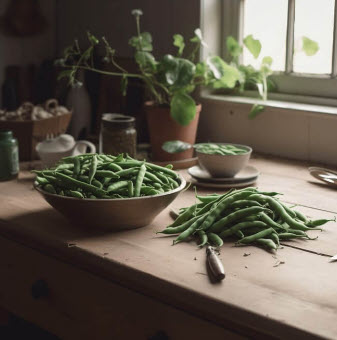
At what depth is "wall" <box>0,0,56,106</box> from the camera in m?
2.89

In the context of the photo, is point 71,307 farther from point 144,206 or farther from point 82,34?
point 82,34

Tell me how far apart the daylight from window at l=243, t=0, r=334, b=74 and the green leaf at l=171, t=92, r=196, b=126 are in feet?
1.47

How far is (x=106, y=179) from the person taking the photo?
1.48m

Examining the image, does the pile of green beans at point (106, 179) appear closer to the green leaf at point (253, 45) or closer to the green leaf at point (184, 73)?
the green leaf at point (184, 73)

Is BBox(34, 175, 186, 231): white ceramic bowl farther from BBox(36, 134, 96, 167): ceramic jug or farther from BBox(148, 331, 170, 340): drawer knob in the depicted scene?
BBox(36, 134, 96, 167): ceramic jug

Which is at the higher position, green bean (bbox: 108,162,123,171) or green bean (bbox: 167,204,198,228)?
green bean (bbox: 108,162,123,171)

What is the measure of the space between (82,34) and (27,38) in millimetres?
310

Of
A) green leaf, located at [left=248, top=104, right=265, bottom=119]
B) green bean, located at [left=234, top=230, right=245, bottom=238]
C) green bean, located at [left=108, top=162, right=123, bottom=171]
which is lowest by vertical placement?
green bean, located at [left=234, top=230, right=245, bottom=238]

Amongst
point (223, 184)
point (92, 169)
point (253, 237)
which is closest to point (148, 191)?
point (92, 169)

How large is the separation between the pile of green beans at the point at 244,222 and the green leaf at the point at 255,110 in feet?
2.60

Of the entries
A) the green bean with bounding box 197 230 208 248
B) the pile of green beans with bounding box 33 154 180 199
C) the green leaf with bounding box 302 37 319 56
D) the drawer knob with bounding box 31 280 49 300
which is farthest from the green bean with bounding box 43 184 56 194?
the green leaf with bounding box 302 37 319 56

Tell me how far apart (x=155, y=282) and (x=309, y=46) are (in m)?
1.24

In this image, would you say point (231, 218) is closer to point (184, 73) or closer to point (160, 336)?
point (160, 336)

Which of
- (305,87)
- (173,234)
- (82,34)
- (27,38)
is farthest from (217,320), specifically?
(27,38)
